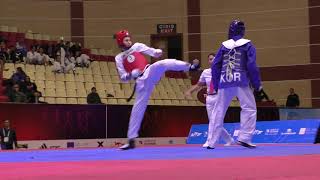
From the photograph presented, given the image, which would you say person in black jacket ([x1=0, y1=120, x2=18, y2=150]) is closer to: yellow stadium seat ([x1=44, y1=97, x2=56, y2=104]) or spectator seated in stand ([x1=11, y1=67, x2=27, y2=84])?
spectator seated in stand ([x1=11, y1=67, x2=27, y2=84])

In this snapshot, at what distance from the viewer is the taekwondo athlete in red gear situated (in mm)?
8078

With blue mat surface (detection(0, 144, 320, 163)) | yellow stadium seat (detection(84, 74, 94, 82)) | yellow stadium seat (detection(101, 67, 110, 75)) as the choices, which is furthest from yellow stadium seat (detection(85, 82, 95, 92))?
blue mat surface (detection(0, 144, 320, 163))

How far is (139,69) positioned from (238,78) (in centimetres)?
156

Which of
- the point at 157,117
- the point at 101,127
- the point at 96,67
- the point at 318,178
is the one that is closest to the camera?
the point at 318,178

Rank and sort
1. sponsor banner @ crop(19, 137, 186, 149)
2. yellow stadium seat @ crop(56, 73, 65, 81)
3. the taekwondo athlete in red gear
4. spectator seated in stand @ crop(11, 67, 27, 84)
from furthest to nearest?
1. yellow stadium seat @ crop(56, 73, 65, 81)
2. spectator seated in stand @ crop(11, 67, 27, 84)
3. sponsor banner @ crop(19, 137, 186, 149)
4. the taekwondo athlete in red gear

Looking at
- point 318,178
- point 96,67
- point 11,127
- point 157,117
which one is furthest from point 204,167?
point 96,67

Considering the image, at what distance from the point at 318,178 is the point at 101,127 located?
1179 cm

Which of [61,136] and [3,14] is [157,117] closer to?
[61,136]

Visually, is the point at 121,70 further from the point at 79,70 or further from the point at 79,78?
the point at 79,70

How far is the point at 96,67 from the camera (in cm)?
2033

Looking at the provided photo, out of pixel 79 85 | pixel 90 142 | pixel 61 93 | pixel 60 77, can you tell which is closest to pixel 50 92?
pixel 61 93

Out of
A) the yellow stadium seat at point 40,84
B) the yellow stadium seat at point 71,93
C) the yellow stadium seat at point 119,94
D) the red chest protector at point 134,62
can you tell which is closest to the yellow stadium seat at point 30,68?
the yellow stadium seat at point 40,84

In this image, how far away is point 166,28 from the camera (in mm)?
23797

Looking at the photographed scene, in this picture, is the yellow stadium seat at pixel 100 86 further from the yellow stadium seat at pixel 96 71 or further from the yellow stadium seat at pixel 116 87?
the yellow stadium seat at pixel 96 71
